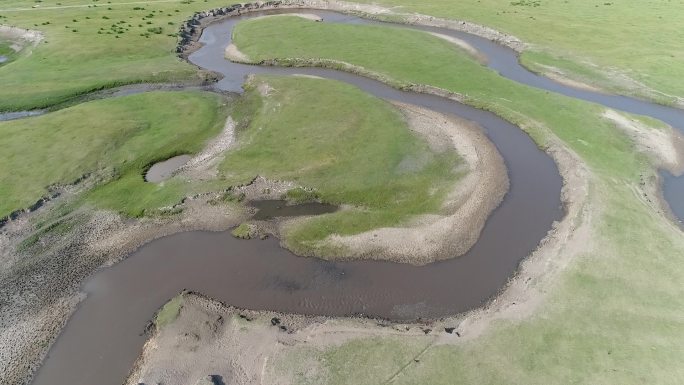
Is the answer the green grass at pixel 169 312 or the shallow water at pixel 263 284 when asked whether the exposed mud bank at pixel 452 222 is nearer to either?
the shallow water at pixel 263 284

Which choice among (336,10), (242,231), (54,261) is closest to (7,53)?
(54,261)

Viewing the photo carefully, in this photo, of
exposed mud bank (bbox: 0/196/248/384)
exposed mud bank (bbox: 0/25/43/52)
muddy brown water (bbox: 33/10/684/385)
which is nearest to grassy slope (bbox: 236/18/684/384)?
muddy brown water (bbox: 33/10/684/385)

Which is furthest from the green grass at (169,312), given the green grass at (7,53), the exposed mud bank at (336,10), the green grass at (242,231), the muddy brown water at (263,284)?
the green grass at (7,53)

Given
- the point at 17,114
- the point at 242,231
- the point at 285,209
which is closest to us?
the point at 242,231

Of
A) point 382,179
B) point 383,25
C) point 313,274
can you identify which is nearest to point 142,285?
point 313,274

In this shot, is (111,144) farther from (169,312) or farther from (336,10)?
(336,10)

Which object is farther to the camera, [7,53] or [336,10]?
[336,10]

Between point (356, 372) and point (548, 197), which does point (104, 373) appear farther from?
point (548, 197)
